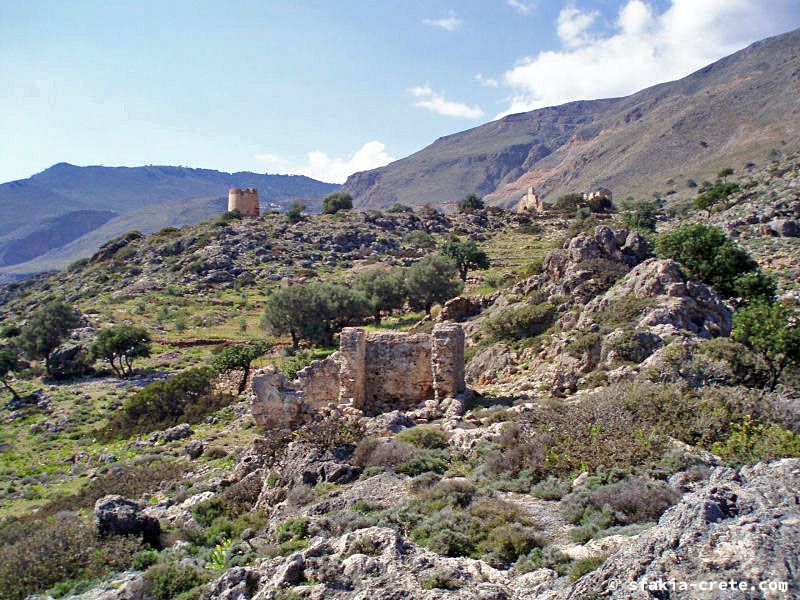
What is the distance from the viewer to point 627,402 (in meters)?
10.6

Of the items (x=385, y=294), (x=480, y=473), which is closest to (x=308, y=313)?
(x=385, y=294)

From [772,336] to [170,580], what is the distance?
14127mm

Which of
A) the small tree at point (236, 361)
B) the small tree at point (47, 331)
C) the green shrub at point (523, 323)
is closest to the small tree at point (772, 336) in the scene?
the green shrub at point (523, 323)

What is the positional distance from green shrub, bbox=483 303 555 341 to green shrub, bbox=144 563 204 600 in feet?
53.8

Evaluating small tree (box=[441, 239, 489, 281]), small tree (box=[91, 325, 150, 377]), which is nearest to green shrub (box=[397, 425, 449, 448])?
small tree (box=[91, 325, 150, 377])

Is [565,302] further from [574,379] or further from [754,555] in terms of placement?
[754,555]

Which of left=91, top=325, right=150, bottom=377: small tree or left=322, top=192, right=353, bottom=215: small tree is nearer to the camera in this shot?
left=91, top=325, right=150, bottom=377: small tree

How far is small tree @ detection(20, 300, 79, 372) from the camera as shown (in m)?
40.5

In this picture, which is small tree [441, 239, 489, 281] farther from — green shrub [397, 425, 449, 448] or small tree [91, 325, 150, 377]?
green shrub [397, 425, 449, 448]

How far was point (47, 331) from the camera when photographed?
40.8 metres

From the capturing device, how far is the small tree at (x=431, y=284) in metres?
39.7

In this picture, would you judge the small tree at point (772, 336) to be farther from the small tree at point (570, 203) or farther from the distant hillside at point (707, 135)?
the distant hillside at point (707, 135)

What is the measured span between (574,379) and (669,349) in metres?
2.69

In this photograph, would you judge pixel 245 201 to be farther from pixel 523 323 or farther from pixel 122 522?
pixel 122 522
